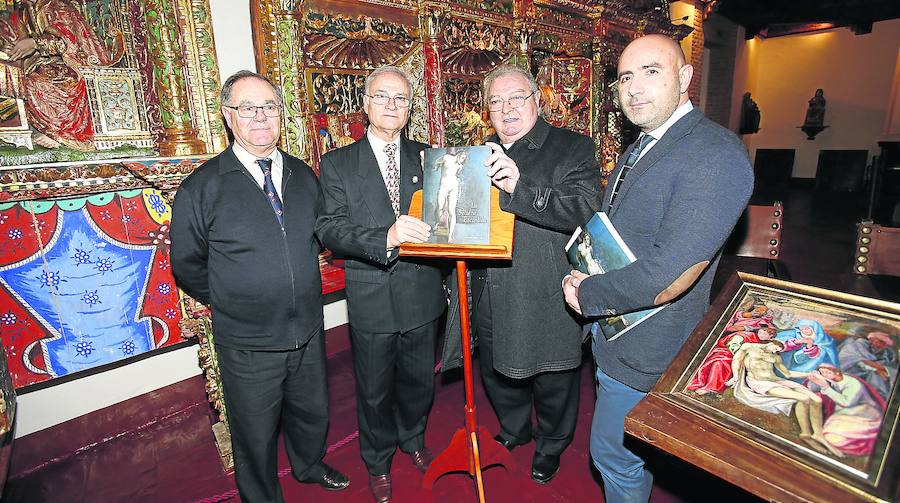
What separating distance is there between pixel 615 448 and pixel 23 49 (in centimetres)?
326

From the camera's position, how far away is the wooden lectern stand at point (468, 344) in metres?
1.72

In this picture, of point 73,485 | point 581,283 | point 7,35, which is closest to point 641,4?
point 581,283

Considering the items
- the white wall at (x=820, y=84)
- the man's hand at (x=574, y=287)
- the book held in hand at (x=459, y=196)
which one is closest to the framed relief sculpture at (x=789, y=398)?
the man's hand at (x=574, y=287)

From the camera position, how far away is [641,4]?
233 inches

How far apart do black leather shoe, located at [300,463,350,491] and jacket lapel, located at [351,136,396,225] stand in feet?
4.76

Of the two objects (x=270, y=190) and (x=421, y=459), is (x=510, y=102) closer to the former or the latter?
(x=270, y=190)

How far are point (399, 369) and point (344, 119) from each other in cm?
178

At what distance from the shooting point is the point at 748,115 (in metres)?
13.8

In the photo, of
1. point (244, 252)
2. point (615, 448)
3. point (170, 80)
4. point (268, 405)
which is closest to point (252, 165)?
point (244, 252)

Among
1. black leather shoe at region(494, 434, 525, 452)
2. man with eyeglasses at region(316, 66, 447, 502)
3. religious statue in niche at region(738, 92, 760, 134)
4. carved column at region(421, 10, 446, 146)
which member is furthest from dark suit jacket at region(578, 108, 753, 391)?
religious statue in niche at region(738, 92, 760, 134)

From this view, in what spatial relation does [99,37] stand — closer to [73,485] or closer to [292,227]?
[292,227]

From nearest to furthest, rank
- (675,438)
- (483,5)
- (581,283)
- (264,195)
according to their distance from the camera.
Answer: (675,438), (581,283), (264,195), (483,5)

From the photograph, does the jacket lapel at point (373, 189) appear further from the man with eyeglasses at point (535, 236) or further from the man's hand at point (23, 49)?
the man's hand at point (23, 49)

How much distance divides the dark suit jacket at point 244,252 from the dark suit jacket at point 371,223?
16cm
